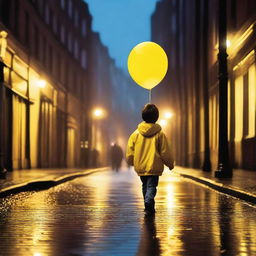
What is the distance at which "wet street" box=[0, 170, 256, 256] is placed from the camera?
7141 millimetres

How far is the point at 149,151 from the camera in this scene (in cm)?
1133

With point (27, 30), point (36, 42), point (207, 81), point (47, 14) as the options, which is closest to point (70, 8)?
point (47, 14)

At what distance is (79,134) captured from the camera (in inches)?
2363

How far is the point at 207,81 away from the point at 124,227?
22.5m

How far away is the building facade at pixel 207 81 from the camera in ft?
96.3

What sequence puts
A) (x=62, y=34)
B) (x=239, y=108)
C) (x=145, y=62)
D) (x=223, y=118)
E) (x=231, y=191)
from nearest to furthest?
(x=231, y=191), (x=145, y=62), (x=223, y=118), (x=239, y=108), (x=62, y=34)

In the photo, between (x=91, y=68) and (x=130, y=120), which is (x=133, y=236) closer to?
(x=91, y=68)

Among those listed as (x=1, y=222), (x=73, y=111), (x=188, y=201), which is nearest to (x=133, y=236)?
(x=1, y=222)

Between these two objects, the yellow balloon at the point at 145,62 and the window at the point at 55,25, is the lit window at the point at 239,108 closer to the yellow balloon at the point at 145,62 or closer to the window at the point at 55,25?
the yellow balloon at the point at 145,62

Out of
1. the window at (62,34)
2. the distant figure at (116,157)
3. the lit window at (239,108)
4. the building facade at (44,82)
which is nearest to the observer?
the lit window at (239,108)

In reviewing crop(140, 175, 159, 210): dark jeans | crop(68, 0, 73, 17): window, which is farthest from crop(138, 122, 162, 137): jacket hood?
crop(68, 0, 73, 17): window

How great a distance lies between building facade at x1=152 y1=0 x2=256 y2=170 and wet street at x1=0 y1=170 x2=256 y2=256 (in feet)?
50.1

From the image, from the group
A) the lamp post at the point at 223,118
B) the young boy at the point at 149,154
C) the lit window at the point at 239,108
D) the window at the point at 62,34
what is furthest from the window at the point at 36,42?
the young boy at the point at 149,154

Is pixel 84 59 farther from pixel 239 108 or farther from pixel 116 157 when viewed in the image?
pixel 239 108
